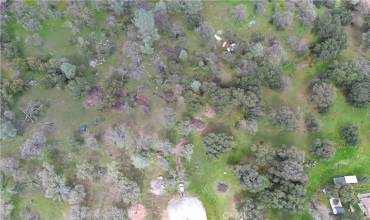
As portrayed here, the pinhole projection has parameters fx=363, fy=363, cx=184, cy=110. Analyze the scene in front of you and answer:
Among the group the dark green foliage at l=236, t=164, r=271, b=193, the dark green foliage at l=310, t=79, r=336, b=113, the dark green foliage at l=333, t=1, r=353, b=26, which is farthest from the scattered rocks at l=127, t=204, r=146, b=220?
the dark green foliage at l=333, t=1, r=353, b=26

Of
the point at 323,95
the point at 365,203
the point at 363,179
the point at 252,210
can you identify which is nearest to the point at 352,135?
the point at 363,179

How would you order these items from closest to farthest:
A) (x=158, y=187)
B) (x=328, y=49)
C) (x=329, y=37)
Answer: (x=158, y=187)
(x=328, y=49)
(x=329, y=37)

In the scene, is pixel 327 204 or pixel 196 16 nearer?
pixel 327 204

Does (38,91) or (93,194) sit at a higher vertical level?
(38,91)

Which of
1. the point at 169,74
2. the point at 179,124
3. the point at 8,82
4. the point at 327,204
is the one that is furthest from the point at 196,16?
the point at 327,204

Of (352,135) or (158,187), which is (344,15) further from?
(158,187)

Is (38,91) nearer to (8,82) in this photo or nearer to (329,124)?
(8,82)

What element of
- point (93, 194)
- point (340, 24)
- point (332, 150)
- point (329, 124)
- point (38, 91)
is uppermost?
point (340, 24)
